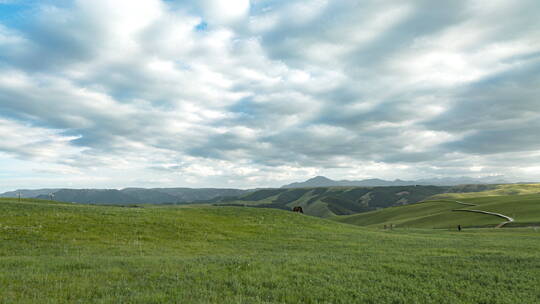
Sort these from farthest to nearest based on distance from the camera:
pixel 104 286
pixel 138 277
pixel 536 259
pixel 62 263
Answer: pixel 536 259 < pixel 62 263 < pixel 138 277 < pixel 104 286

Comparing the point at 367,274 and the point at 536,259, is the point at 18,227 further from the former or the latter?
the point at 536,259

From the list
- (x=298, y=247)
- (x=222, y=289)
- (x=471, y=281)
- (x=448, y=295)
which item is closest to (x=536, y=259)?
(x=471, y=281)

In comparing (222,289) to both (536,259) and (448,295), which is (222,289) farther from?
(536,259)

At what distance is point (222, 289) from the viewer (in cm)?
1195

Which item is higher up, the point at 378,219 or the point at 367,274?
the point at 367,274

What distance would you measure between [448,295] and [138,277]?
13.1 m

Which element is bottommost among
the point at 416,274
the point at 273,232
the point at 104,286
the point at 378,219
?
the point at 378,219

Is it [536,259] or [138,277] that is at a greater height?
[138,277]

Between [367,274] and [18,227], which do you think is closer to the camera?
[367,274]

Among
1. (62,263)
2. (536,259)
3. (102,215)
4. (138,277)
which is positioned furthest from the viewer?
(102,215)

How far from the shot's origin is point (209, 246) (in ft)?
95.0

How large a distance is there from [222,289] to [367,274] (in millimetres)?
7380

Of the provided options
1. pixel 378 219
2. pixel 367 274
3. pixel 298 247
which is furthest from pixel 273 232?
pixel 378 219

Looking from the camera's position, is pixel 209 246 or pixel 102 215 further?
pixel 102 215
